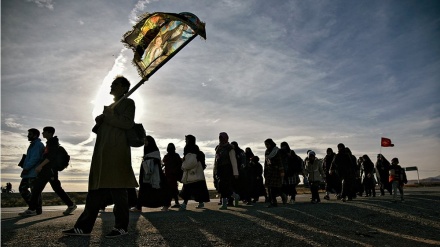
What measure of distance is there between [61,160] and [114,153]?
475cm

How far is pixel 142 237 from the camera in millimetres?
4543

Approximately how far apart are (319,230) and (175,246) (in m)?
2.48

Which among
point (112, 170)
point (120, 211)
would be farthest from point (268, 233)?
point (112, 170)

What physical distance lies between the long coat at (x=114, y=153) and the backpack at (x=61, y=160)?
4427 mm

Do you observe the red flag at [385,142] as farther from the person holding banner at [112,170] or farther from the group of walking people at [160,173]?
the person holding banner at [112,170]

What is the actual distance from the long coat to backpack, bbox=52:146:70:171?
4.43m

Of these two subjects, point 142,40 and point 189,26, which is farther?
point 142,40

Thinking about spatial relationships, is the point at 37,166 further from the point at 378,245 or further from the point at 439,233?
the point at 439,233

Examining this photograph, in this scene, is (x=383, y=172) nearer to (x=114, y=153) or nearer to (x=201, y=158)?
(x=201, y=158)

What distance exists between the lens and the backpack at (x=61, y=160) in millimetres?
8416

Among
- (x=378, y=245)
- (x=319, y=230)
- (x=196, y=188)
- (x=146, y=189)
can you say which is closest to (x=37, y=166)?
(x=146, y=189)

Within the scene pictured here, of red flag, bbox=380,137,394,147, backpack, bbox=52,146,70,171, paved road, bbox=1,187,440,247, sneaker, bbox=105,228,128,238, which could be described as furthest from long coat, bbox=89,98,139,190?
red flag, bbox=380,137,394,147

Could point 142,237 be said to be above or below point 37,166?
below

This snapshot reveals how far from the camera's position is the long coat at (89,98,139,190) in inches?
176
